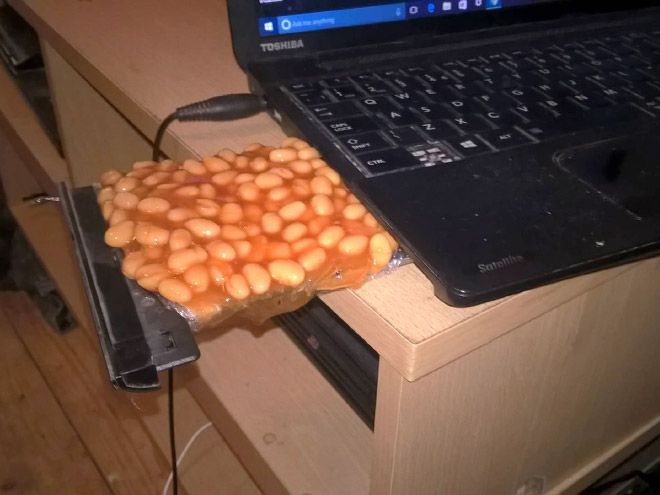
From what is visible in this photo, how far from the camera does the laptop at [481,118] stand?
0.97ft

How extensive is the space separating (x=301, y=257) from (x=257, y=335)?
328 mm

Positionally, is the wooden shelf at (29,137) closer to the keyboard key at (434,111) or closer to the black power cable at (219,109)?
the black power cable at (219,109)

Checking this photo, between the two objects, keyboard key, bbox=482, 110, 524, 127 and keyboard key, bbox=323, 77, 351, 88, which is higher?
keyboard key, bbox=323, 77, 351, 88

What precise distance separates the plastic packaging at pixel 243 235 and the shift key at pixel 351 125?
0.02 meters

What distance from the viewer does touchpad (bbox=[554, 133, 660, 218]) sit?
0.33 m

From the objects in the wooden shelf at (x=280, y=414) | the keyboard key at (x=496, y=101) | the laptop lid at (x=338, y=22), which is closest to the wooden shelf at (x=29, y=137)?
the wooden shelf at (x=280, y=414)

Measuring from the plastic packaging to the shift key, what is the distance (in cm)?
2

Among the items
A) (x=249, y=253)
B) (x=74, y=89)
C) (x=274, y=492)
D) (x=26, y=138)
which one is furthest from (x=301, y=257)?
(x=26, y=138)

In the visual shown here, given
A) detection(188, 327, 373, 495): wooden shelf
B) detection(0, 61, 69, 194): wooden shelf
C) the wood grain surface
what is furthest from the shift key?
the wood grain surface

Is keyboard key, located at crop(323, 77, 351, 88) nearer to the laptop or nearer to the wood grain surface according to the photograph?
the laptop

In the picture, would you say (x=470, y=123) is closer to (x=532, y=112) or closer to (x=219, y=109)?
(x=532, y=112)

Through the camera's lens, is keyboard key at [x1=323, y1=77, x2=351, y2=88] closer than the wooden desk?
No

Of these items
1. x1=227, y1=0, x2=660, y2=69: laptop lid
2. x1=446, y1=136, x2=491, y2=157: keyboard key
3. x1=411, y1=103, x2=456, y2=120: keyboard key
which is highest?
x1=227, y1=0, x2=660, y2=69: laptop lid

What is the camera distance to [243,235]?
0.31 metres
